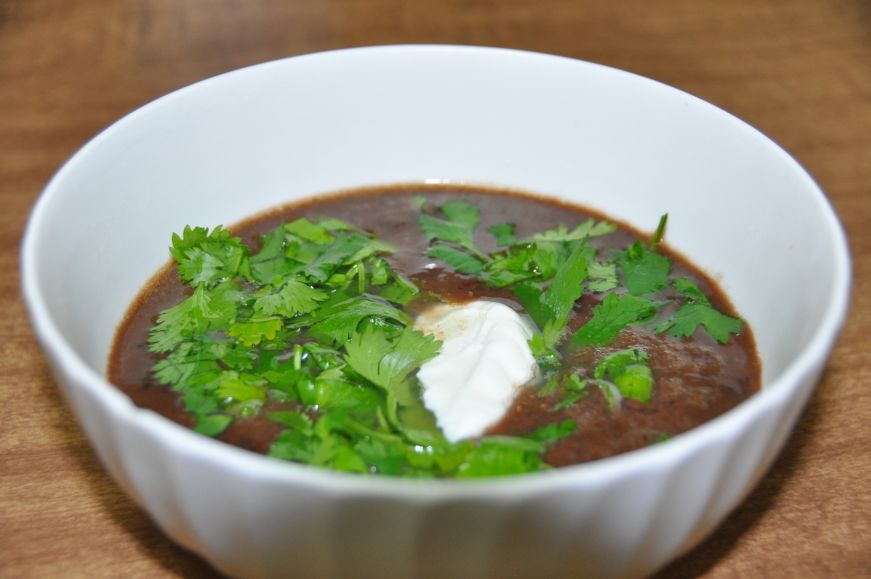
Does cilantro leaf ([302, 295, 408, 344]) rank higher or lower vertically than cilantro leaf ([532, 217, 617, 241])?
higher

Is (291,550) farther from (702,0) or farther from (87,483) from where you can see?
(702,0)

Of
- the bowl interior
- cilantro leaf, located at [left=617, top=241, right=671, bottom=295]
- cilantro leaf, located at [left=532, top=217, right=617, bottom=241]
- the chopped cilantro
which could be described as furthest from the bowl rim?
cilantro leaf, located at [left=532, top=217, right=617, bottom=241]

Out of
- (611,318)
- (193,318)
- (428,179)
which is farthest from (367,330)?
(428,179)

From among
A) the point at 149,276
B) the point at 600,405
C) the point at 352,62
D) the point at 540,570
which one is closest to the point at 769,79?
the point at 352,62

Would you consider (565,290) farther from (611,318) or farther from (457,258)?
(457,258)

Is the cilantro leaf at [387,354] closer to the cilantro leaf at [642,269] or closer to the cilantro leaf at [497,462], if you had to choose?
the cilantro leaf at [497,462]

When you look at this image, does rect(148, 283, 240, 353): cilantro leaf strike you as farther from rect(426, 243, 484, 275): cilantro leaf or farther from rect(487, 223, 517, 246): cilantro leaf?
rect(487, 223, 517, 246): cilantro leaf
